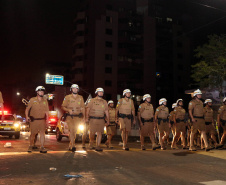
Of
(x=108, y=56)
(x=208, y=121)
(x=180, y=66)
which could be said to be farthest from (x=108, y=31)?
(x=208, y=121)

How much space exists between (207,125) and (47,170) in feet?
29.7

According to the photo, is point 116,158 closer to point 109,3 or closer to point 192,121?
point 192,121

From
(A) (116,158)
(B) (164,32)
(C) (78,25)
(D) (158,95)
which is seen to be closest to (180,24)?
(B) (164,32)

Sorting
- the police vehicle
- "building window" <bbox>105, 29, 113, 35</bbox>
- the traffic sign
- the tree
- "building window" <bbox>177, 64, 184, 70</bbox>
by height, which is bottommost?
the police vehicle

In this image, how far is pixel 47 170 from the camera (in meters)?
6.76

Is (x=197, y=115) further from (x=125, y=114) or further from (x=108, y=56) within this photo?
(x=108, y=56)

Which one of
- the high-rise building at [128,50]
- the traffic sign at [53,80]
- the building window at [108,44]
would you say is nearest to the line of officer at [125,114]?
the traffic sign at [53,80]

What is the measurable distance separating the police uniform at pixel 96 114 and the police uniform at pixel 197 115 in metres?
3.49

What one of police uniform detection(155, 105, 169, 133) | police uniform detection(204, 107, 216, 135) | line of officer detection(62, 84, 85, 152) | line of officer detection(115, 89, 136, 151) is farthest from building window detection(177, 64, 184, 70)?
line of officer detection(62, 84, 85, 152)

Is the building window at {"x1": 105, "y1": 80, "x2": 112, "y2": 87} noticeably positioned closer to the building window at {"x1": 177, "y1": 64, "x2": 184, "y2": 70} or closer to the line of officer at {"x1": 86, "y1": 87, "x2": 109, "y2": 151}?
the building window at {"x1": 177, "y1": 64, "x2": 184, "y2": 70}

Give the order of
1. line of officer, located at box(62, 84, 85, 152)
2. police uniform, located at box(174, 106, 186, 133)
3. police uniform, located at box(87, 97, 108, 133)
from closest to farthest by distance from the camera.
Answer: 1. line of officer, located at box(62, 84, 85, 152)
2. police uniform, located at box(87, 97, 108, 133)
3. police uniform, located at box(174, 106, 186, 133)

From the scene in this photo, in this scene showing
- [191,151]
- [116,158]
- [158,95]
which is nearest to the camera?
[116,158]

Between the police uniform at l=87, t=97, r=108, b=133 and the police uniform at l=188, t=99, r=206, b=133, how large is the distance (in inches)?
138

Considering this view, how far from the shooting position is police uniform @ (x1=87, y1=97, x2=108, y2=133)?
10945mm
